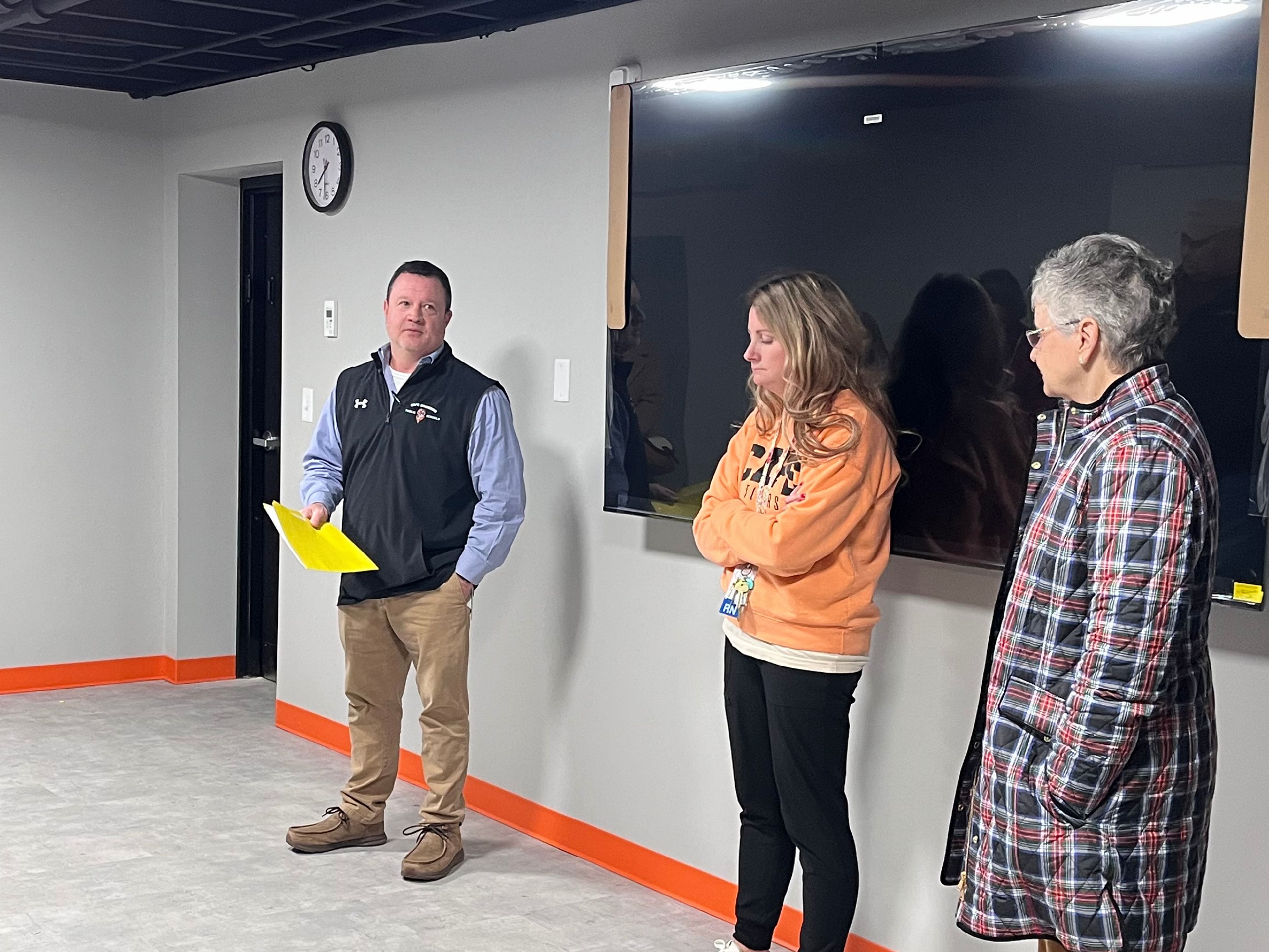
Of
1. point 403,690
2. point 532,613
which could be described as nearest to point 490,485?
point 532,613

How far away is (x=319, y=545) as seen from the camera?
12.0ft

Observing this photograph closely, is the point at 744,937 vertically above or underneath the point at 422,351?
underneath

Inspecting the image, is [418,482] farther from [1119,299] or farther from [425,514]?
[1119,299]

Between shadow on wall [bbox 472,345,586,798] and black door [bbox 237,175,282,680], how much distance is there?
2.06 meters

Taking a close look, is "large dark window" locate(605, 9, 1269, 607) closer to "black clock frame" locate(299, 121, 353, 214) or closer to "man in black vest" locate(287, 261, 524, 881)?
"man in black vest" locate(287, 261, 524, 881)

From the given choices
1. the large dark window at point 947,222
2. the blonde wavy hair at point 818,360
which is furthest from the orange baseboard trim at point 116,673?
the blonde wavy hair at point 818,360

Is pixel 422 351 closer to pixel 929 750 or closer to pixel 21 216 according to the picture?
pixel 929 750

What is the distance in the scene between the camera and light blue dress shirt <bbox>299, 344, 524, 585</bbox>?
382cm

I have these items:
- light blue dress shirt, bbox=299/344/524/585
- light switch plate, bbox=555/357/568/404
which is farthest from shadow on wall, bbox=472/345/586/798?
light blue dress shirt, bbox=299/344/524/585

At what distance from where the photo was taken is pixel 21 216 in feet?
19.0

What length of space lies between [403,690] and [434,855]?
0.51 metres

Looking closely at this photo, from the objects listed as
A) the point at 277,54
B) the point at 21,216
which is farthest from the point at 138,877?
the point at 21,216

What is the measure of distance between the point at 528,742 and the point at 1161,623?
2605 mm

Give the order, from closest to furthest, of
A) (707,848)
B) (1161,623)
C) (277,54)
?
(1161,623), (707,848), (277,54)
